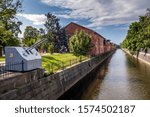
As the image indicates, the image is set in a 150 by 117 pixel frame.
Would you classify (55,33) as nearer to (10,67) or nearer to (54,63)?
(54,63)

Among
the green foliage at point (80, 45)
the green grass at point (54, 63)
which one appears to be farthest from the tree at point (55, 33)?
the green grass at point (54, 63)

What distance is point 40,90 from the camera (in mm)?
19484

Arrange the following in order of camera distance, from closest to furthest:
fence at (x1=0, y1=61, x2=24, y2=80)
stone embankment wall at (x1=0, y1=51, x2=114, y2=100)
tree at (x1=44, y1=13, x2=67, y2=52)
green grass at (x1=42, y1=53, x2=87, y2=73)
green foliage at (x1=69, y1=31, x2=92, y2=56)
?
1. stone embankment wall at (x1=0, y1=51, x2=114, y2=100)
2. fence at (x1=0, y1=61, x2=24, y2=80)
3. green grass at (x1=42, y1=53, x2=87, y2=73)
4. green foliage at (x1=69, y1=31, x2=92, y2=56)
5. tree at (x1=44, y1=13, x2=67, y2=52)

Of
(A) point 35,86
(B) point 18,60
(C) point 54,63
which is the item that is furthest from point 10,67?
(C) point 54,63

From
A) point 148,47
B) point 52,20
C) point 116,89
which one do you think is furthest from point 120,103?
point 52,20

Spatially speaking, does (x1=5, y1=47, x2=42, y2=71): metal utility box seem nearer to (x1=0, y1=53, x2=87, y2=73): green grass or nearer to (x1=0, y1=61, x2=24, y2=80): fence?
(x1=0, y1=61, x2=24, y2=80): fence

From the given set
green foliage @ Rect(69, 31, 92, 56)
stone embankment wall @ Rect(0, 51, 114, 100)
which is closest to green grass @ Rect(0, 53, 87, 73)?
stone embankment wall @ Rect(0, 51, 114, 100)

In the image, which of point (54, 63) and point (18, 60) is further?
point (54, 63)

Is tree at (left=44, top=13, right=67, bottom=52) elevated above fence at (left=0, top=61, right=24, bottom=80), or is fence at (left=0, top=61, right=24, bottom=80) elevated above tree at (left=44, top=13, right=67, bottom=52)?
tree at (left=44, top=13, right=67, bottom=52)

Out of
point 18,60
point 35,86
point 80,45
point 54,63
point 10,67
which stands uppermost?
point 80,45

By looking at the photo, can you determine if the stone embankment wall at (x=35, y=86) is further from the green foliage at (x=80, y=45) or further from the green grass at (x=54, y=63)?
the green foliage at (x=80, y=45)

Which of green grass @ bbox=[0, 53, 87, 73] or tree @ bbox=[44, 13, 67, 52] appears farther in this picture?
tree @ bbox=[44, 13, 67, 52]

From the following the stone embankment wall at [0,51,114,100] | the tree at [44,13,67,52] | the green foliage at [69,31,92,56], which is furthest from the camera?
the tree at [44,13,67,52]

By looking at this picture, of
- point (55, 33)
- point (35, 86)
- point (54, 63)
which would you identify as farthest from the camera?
point (55, 33)
